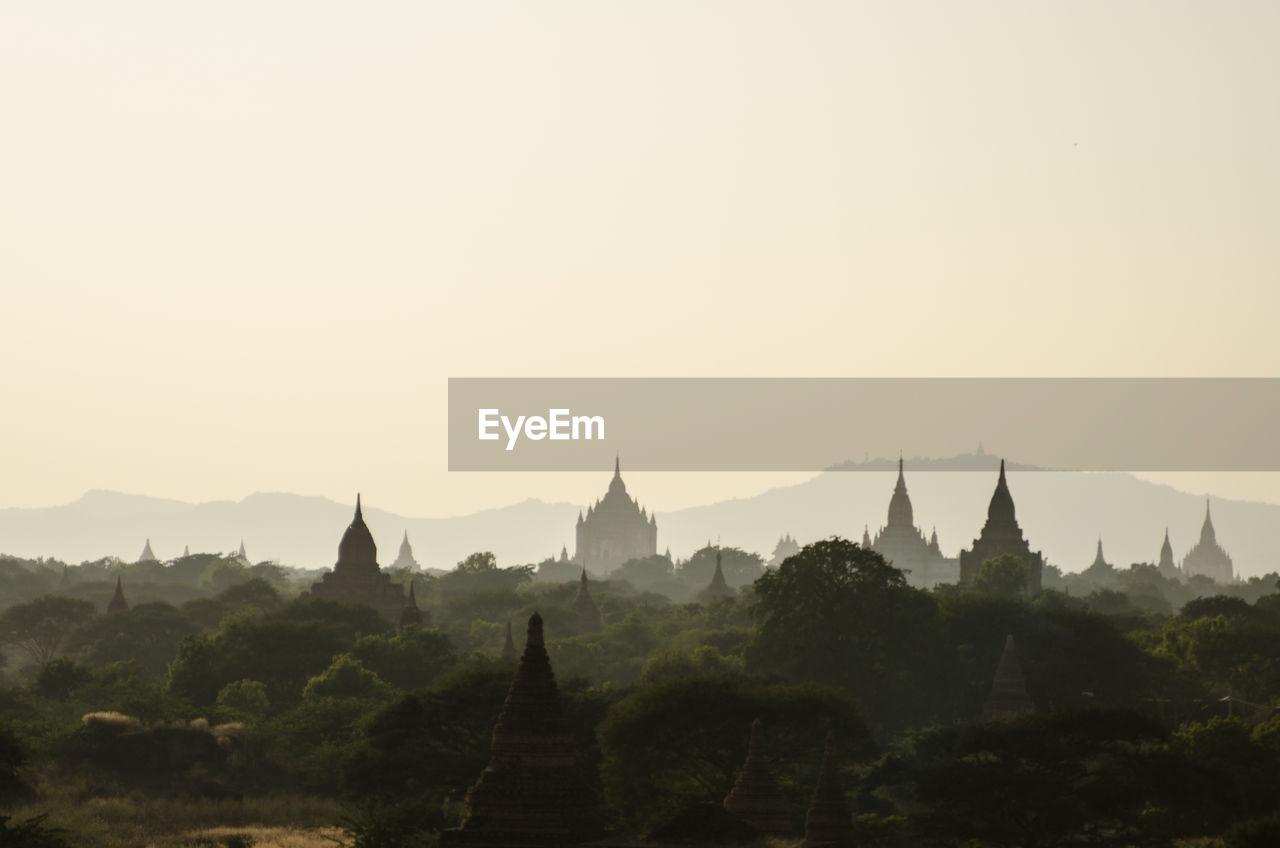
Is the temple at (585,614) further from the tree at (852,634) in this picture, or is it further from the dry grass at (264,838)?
the dry grass at (264,838)

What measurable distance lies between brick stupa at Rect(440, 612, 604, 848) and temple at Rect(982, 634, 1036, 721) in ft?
158

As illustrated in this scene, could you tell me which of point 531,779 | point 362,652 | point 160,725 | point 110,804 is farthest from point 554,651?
point 531,779

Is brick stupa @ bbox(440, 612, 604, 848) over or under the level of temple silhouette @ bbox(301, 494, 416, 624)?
under

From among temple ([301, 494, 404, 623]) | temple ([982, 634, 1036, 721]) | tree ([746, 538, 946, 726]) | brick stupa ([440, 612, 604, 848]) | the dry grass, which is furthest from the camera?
temple ([301, 494, 404, 623])

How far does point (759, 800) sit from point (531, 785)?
22.9ft

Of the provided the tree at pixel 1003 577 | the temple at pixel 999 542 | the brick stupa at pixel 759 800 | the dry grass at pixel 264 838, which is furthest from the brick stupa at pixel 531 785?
the temple at pixel 999 542

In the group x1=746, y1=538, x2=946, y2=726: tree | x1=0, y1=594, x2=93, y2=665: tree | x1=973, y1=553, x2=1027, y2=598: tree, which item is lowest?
x1=746, y1=538, x2=946, y2=726: tree

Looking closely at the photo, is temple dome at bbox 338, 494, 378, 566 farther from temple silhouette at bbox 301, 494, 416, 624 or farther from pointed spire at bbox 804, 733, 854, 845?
pointed spire at bbox 804, 733, 854, 845

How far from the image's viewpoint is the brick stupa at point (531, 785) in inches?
1694

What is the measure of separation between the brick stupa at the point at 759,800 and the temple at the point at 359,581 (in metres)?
78.0

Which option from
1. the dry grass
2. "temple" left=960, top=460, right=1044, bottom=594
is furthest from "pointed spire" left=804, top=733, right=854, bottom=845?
"temple" left=960, top=460, right=1044, bottom=594

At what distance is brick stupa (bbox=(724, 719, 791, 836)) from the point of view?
158 feet

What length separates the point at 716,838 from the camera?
42.5 m

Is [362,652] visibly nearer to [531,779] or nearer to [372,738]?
[372,738]
